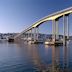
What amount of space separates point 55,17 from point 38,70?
89929mm

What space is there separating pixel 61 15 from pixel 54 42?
17188mm

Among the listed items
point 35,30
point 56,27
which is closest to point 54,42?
point 56,27

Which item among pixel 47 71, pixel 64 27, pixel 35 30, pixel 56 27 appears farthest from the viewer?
pixel 35 30

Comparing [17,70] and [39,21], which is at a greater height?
[39,21]

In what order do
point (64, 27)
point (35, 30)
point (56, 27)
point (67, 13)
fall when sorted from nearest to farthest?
point (67, 13) < point (64, 27) < point (56, 27) < point (35, 30)

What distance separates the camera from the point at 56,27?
12925 cm

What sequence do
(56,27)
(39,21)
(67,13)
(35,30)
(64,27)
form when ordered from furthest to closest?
(35,30), (39,21), (56,27), (64,27), (67,13)

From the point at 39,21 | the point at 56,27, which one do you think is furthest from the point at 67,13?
the point at 39,21

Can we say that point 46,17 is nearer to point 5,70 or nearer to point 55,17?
point 55,17

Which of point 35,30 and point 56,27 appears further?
point 35,30

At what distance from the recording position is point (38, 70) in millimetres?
34312

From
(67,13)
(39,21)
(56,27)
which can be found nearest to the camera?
(67,13)

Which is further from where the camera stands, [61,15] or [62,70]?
[61,15]

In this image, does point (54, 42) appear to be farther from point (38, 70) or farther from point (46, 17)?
point (38, 70)
